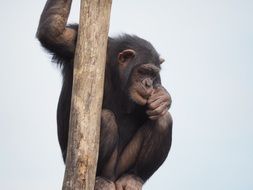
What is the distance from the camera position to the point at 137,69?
8219mm

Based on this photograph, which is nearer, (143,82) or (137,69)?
(143,82)

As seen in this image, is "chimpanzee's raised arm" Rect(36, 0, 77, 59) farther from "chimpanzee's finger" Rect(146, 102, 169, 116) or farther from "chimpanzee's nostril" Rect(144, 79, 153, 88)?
"chimpanzee's finger" Rect(146, 102, 169, 116)

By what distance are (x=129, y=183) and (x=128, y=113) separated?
93 centimetres

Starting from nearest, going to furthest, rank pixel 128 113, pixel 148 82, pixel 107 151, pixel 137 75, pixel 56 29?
pixel 56 29, pixel 107 151, pixel 148 82, pixel 137 75, pixel 128 113

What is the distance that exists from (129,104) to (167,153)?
2.75 feet

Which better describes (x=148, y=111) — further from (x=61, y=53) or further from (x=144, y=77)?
(x=61, y=53)

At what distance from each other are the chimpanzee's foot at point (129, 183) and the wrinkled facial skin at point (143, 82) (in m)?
1.00

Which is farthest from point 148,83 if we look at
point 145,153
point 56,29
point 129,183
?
point 56,29

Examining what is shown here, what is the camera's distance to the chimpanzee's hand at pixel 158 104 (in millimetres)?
7855

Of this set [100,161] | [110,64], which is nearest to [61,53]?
[110,64]

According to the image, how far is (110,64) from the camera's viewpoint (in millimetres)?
8242

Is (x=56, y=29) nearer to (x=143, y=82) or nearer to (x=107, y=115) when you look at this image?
(x=107, y=115)

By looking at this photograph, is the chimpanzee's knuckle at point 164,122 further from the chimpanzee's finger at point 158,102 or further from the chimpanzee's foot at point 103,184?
the chimpanzee's foot at point 103,184

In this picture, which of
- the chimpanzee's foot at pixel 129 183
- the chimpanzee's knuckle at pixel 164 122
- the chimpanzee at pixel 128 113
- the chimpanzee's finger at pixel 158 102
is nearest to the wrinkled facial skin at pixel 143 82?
the chimpanzee at pixel 128 113
